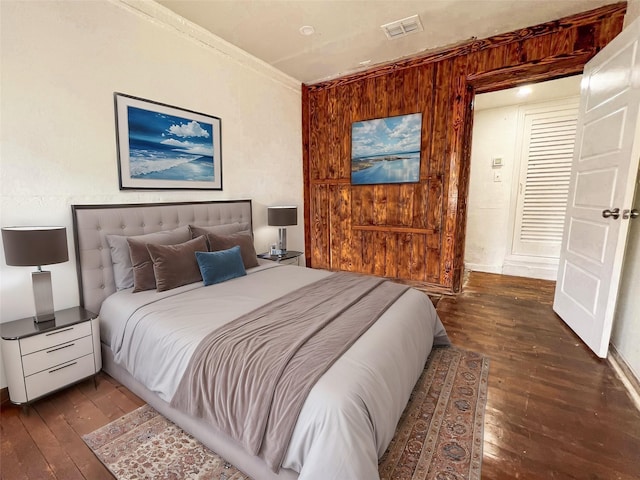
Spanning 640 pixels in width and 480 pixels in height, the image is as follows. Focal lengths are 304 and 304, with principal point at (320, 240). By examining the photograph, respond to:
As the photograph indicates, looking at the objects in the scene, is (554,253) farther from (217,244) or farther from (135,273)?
(135,273)

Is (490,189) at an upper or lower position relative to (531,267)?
upper

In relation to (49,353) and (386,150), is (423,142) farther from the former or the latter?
(49,353)

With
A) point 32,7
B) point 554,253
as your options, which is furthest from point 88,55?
point 554,253

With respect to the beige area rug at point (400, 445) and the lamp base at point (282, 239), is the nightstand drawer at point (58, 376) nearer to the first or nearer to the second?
the beige area rug at point (400, 445)

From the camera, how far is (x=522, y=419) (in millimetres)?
1743

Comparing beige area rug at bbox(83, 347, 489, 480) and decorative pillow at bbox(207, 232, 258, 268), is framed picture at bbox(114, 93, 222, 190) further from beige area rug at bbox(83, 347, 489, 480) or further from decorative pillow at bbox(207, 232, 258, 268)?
beige area rug at bbox(83, 347, 489, 480)

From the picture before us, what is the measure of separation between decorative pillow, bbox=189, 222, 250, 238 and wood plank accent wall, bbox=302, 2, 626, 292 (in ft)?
5.38

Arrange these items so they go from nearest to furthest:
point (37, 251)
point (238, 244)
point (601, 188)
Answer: point (37, 251) < point (601, 188) < point (238, 244)

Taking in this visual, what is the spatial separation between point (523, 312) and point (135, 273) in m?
3.69

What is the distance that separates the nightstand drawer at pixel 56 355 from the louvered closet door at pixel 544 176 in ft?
17.5

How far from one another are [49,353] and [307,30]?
334 centimetres

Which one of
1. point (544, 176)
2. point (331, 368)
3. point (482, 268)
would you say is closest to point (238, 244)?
point (331, 368)

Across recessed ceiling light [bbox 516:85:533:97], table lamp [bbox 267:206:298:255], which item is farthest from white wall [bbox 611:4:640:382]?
table lamp [bbox 267:206:298:255]

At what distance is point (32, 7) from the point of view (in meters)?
1.93
